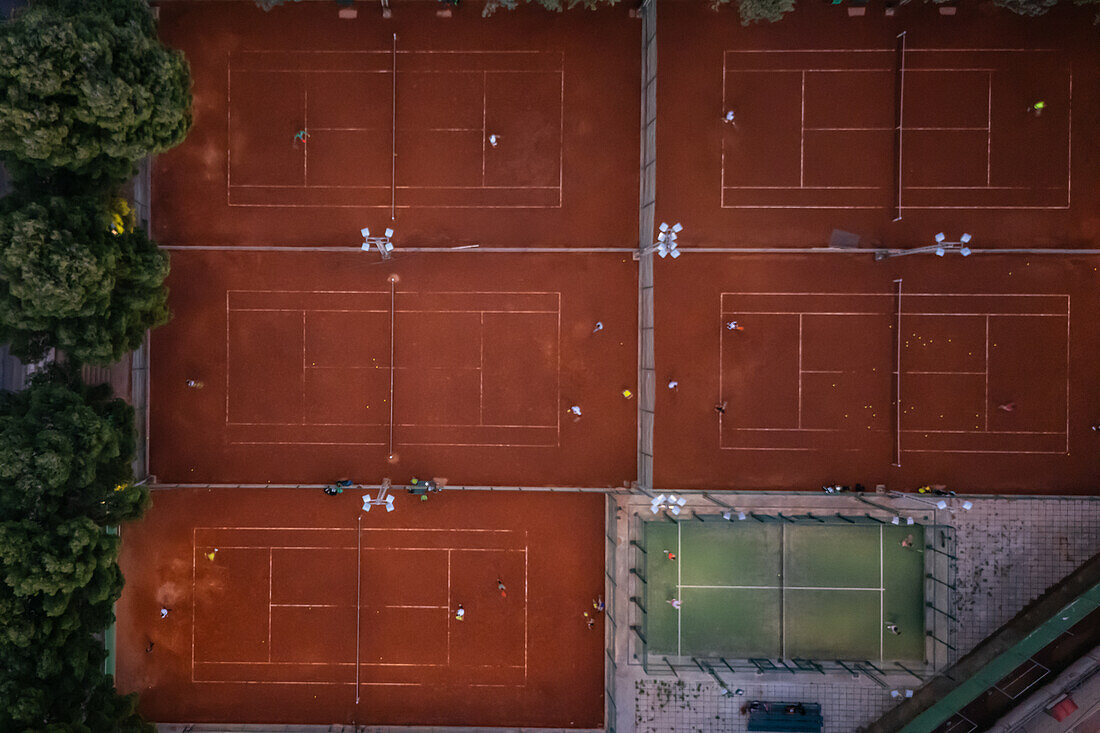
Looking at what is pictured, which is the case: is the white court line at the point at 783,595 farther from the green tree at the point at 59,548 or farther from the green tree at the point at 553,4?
the green tree at the point at 59,548

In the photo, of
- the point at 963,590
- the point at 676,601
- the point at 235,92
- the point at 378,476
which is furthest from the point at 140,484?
the point at 963,590

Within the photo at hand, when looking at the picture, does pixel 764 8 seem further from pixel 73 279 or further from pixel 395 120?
pixel 73 279

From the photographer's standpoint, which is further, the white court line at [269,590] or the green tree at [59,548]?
the white court line at [269,590]

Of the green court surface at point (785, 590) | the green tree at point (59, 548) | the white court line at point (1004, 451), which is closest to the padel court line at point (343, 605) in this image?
the green tree at point (59, 548)

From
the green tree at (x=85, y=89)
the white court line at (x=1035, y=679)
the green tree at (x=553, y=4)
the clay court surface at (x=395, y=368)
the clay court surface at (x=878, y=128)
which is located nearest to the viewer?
the green tree at (x=85, y=89)

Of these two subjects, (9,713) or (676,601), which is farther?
(676,601)

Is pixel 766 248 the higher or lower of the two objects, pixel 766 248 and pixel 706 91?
the lower

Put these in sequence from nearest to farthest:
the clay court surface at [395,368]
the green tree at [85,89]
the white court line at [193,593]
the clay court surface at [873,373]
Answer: the green tree at [85,89] → the clay court surface at [873,373] → the clay court surface at [395,368] → the white court line at [193,593]

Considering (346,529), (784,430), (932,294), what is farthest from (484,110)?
(932,294)

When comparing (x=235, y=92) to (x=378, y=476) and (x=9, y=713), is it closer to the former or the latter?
(x=378, y=476)
